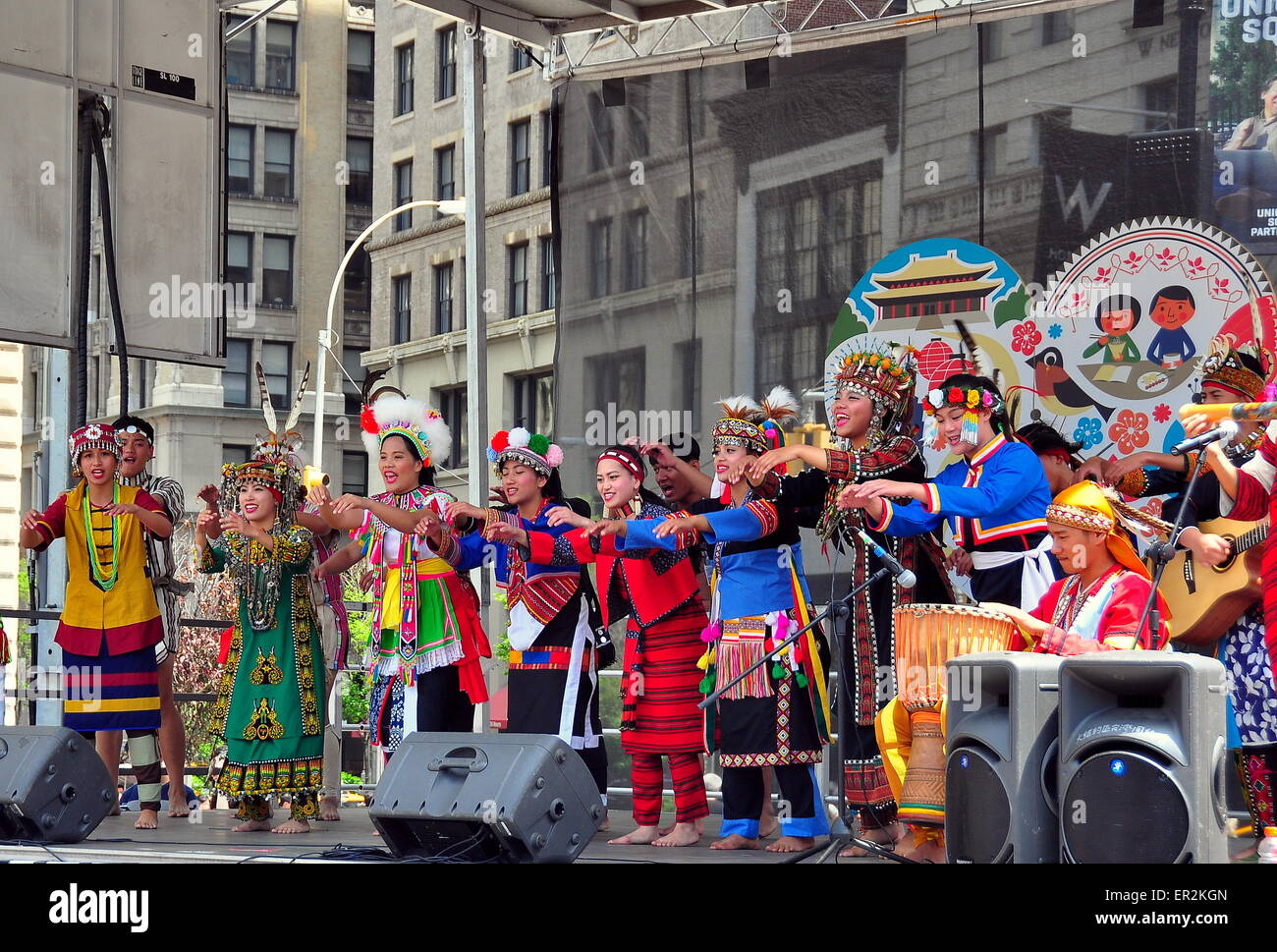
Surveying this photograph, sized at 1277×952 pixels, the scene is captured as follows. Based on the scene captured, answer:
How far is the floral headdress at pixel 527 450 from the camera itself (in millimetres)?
7160

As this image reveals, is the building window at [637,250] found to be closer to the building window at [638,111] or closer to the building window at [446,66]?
the building window at [638,111]

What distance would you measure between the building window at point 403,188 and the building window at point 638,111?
34421mm

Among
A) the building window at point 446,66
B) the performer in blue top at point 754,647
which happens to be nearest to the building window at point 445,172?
the building window at point 446,66

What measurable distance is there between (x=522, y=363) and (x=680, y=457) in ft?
98.3

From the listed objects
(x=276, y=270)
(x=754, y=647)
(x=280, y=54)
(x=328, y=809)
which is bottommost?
(x=328, y=809)

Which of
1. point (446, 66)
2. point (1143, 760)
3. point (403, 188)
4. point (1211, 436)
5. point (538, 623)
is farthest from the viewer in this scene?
point (403, 188)

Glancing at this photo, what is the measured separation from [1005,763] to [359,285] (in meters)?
44.5

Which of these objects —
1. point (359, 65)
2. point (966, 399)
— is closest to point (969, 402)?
point (966, 399)

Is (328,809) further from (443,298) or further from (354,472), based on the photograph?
(354,472)

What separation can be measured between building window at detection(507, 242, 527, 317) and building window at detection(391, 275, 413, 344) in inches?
193

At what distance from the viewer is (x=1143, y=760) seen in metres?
4.19

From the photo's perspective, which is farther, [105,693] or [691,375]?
[691,375]

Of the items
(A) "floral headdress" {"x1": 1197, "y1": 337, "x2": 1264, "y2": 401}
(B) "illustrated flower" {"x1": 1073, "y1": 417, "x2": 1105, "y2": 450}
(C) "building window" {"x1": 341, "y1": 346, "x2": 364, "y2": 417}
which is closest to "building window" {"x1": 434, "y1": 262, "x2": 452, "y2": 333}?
(C) "building window" {"x1": 341, "y1": 346, "x2": 364, "y2": 417}
